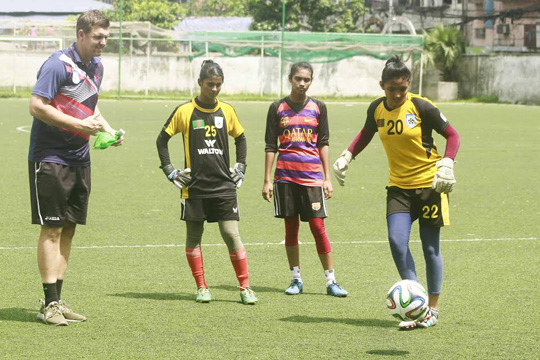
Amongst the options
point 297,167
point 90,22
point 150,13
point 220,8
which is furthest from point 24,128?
point 220,8

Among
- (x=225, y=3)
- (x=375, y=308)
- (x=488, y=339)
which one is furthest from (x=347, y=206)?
(x=225, y=3)

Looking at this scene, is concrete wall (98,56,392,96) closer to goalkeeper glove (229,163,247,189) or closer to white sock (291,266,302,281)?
white sock (291,266,302,281)

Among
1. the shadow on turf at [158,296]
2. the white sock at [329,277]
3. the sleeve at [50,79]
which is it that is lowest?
the shadow on turf at [158,296]

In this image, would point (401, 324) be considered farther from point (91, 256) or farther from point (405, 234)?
point (91, 256)

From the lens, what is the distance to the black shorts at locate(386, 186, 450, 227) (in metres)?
6.92

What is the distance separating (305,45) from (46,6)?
4766cm

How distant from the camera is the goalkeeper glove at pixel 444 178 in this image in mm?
6609

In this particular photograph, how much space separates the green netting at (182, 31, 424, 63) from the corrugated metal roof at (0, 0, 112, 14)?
129ft

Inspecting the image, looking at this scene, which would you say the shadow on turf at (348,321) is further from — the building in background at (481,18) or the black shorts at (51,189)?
the building in background at (481,18)

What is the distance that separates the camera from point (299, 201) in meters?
8.18

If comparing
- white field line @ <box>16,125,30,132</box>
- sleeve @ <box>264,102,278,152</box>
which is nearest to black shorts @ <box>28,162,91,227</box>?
sleeve @ <box>264,102,278,152</box>

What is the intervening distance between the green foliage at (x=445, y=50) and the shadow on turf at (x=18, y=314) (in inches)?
1492

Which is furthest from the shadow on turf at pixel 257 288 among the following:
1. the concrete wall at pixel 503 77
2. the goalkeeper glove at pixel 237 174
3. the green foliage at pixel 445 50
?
the green foliage at pixel 445 50

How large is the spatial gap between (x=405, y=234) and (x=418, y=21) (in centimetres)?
5997
